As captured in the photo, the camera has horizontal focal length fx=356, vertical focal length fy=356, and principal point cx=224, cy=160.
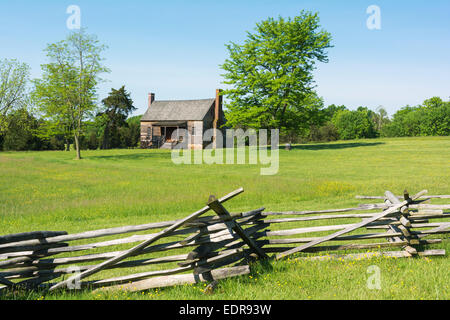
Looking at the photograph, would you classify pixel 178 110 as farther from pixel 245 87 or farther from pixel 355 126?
pixel 355 126

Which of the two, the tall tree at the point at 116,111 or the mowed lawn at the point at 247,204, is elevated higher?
the tall tree at the point at 116,111

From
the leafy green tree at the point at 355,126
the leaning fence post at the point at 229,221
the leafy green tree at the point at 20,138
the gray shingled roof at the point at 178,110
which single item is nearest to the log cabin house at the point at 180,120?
the gray shingled roof at the point at 178,110

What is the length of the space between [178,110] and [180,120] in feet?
7.58

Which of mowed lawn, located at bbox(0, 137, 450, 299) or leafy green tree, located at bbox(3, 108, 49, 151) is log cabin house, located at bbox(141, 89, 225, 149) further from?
mowed lawn, located at bbox(0, 137, 450, 299)

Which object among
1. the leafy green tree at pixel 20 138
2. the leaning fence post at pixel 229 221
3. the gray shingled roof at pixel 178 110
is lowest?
the leaning fence post at pixel 229 221

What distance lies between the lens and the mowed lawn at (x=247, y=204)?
16.1 ft

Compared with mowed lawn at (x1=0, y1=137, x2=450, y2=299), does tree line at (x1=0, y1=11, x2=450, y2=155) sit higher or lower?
higher

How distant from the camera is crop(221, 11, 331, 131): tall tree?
40094mm

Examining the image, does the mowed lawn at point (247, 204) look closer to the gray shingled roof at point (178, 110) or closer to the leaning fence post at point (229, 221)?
the leaning fence post at point (229, 221)

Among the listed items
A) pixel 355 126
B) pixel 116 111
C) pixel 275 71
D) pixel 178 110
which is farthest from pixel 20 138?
pixel 355 126

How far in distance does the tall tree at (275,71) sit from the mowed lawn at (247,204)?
10.0m

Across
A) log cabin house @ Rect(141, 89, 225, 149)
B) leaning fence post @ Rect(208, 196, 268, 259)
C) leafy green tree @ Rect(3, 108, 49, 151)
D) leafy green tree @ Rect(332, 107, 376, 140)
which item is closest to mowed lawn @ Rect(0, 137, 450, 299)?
leaning fence post @ Rect(208, 196, 268, 259)

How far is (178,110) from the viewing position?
5066cm
